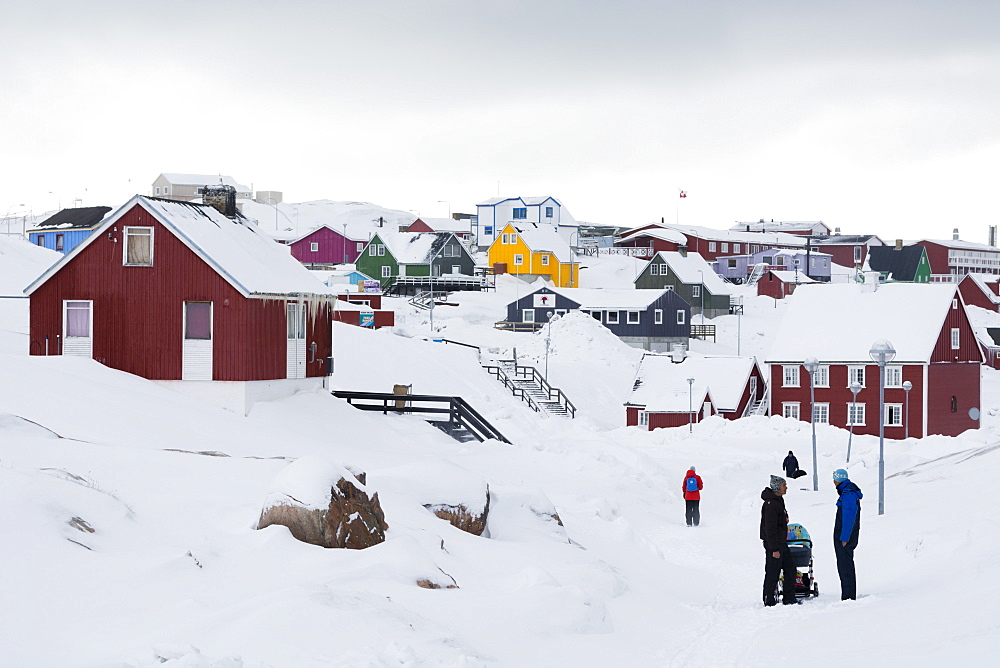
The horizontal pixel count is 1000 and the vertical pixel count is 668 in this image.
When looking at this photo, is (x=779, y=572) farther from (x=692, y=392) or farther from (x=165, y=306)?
(x=692, y=392)

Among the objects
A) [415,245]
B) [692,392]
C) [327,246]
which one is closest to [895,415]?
[692,392]

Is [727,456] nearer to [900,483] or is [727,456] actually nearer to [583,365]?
[900,483]

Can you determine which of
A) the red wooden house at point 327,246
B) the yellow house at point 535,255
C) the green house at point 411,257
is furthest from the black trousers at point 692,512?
the red wooden house at point 327,246

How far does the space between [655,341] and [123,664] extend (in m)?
74.5

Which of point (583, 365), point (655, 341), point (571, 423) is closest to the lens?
point (571, 423)

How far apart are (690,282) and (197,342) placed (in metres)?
72.3

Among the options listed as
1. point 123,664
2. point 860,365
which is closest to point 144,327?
point 123,664

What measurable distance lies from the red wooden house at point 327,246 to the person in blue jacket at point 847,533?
10204cm

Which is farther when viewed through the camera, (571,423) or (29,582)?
(571,423)

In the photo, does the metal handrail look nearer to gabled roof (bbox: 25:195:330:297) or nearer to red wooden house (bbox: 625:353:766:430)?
gabled roof (bbox: 25:195:330:297)

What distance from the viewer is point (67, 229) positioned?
239 feet

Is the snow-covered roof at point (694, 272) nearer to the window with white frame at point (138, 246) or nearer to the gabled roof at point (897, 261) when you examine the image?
the gabled roof at point (897, 261)

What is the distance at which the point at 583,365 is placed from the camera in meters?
59.9

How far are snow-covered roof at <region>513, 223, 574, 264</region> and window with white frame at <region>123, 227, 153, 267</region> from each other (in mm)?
71827
